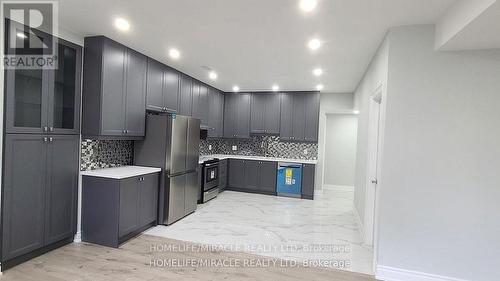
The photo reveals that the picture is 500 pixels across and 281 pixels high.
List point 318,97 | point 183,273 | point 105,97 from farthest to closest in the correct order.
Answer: point 318,97
point 105,97
point 183,273

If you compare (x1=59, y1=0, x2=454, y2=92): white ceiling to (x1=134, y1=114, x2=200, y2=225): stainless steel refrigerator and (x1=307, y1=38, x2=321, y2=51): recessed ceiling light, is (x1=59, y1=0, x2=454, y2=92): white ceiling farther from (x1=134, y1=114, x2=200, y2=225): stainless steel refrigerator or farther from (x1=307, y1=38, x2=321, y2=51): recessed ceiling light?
(x1=134, y1=114, x2=200, y2=225): stainless steel refrigerator

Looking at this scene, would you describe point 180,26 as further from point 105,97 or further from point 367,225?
point 367,225

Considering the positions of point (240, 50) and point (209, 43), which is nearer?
point (209, 43)

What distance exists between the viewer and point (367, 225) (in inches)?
137

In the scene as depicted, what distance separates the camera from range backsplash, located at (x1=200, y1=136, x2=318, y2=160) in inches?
253

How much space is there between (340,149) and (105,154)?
18.3 ft

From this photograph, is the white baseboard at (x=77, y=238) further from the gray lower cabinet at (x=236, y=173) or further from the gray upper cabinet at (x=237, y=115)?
the gray upper cabinet at (x=237, y=115)

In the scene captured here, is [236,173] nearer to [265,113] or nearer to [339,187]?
[265,113]

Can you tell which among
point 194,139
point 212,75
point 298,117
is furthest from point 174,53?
point 298,117

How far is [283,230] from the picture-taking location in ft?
12.7

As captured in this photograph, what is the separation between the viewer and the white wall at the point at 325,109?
6238 mm

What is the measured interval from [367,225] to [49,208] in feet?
12.8

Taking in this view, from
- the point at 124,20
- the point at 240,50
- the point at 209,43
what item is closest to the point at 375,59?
the point at 240,50

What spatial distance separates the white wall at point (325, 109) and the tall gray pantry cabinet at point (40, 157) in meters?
5.02
